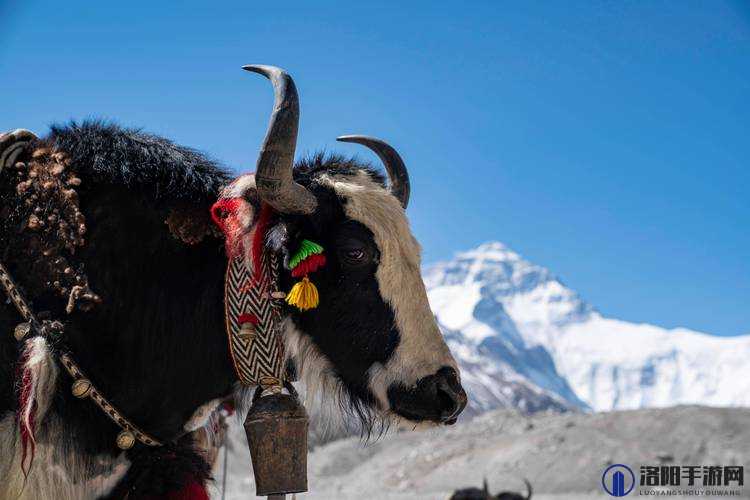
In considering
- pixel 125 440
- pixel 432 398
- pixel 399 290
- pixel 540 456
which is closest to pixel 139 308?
pixel 125 440

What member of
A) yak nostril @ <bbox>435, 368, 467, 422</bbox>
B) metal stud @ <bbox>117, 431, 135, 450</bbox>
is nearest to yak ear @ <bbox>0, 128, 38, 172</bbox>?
metal stud @ <bbox>117, 431, 135, 450</bbox>

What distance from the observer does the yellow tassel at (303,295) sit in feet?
8.98

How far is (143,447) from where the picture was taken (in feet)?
9.04

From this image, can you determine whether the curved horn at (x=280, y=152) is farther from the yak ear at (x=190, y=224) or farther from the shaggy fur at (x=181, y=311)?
the yak ear at (x=190, y=224)

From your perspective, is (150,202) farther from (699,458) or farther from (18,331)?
(699,458)

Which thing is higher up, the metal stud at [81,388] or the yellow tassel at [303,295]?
the yellow tassel at [303,295]

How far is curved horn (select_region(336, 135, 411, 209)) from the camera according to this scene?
3.24m

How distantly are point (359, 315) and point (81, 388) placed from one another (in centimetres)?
90

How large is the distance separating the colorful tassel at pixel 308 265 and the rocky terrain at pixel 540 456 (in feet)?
67.8

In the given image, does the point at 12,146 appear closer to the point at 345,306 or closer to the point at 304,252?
the point at 304,252

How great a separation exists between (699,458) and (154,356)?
2612 centimetres

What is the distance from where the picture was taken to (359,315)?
111 inches

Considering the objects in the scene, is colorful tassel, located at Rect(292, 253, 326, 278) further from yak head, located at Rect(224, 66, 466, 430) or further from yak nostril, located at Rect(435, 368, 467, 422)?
yak nostril, located at Rect(435, 368, 467, 422)
